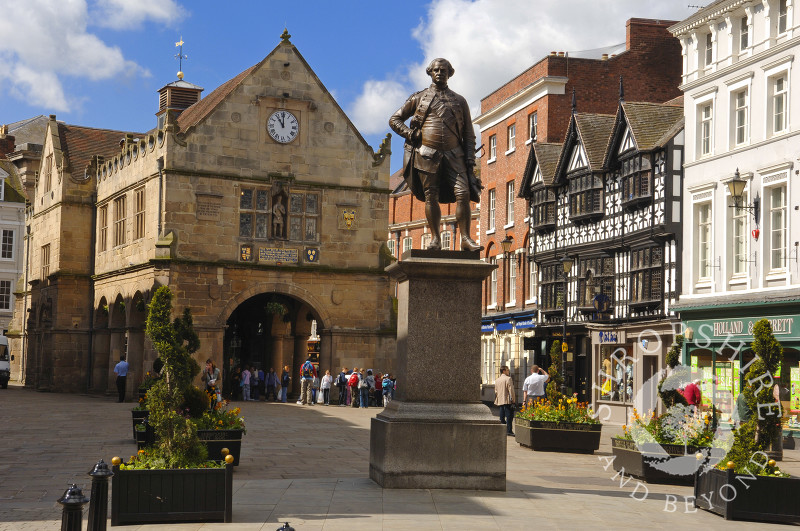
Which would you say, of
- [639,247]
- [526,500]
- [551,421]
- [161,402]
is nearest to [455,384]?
[526,500]

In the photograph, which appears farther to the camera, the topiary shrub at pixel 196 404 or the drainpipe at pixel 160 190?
the drainpipe at pixel 160 190

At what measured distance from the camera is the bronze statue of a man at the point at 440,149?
14047mm

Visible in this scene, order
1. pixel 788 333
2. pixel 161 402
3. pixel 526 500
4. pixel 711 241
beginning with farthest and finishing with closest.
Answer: pixel 711 241
pixel 788 333
pixel 526 500
pixel 161 402

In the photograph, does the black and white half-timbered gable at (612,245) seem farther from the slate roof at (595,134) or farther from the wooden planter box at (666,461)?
the wooden planter box at (666,461)

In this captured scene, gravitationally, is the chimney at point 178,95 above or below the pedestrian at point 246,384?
above

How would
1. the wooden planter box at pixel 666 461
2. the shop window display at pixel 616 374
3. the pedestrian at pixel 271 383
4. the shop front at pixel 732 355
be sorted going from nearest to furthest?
the wooden planter box at pixel 666 461 → the shop front at pixel 732 355 → the shop window display at pixel 616 374 → the pedestrian at pixel 271 383

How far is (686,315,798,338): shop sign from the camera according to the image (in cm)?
2756

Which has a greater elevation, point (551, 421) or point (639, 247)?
point (639, 247)

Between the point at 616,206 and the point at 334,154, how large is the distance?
35.4 feet

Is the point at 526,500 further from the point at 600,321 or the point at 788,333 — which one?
the point at 600,321

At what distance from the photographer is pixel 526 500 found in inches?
504

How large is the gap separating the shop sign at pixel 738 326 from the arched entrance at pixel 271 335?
14565 mm

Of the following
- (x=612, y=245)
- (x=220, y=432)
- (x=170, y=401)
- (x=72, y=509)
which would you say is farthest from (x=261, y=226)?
(x=72, y=509)

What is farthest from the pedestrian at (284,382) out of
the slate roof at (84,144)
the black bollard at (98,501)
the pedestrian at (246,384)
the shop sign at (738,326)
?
the black bollard at (98,501)
